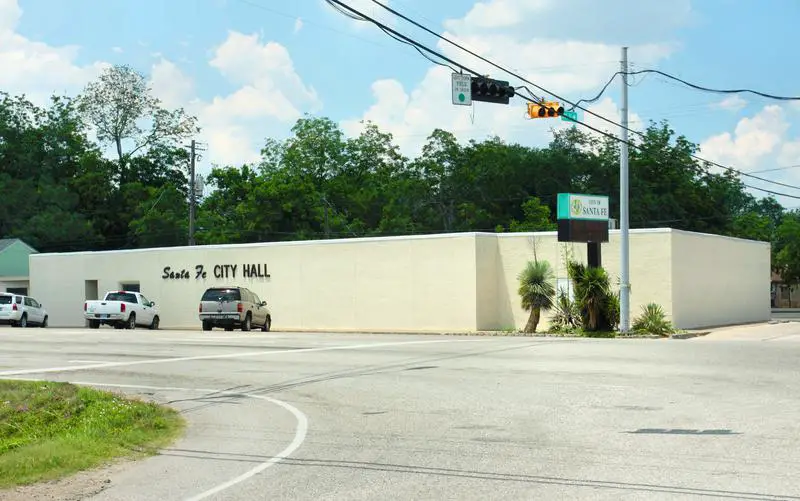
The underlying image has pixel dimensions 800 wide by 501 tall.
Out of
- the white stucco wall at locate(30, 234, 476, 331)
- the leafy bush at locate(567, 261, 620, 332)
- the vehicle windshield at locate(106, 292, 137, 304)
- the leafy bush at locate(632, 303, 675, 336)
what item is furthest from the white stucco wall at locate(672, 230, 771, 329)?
the vehicle windshield at locate(106, 292, 137, 304)

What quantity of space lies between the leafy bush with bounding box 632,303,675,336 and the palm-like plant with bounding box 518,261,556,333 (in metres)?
3.43

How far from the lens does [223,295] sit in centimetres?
3712

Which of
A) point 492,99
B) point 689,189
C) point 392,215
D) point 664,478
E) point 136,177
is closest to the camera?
point 664,478

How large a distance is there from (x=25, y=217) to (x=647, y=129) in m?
57.2

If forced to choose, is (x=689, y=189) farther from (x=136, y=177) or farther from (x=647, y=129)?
(x=136, y=177)

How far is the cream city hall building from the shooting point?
34938 mm

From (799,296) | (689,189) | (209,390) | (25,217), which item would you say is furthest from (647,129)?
(209,390)

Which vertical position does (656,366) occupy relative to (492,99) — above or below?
below

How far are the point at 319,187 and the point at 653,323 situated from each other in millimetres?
55635

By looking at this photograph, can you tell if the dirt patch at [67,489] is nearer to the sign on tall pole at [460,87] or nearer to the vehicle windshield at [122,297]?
the sign on tall pole at [460,87]

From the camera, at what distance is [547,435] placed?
10.2m

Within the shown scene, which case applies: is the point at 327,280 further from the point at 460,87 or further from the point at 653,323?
the point at 460,87

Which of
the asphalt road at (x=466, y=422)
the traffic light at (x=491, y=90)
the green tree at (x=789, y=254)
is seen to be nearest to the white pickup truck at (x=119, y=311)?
the asphalt road at (x=466, y=422)

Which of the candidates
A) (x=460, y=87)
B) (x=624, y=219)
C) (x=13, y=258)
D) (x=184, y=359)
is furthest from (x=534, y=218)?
(x=184, y=359)
